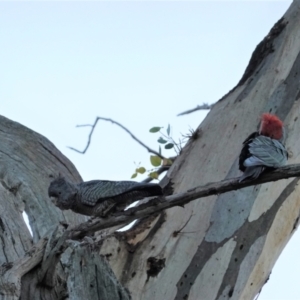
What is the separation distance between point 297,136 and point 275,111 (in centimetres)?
18

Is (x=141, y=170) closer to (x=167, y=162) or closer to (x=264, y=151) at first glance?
(x=167, y=162)

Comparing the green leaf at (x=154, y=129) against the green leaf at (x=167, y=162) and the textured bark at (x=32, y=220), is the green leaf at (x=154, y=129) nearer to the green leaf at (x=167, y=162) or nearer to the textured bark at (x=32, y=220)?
the green leaf at (x=167, y=162)

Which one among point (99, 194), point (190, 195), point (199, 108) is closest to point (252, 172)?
point (190, 195)

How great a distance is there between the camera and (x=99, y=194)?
2.94 metres

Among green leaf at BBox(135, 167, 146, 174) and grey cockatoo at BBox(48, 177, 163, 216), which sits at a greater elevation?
green leaf at BBox(135, 167, 146, 174)

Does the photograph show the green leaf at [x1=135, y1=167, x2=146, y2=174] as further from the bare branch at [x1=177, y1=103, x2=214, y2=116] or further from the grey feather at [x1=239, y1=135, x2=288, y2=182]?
the grey feather at [x1=239, y1=135, x2=288, y2=182]

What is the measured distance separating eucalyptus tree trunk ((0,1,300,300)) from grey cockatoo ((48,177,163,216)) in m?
0.11

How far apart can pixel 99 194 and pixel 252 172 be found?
61cm

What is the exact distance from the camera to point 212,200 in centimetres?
362

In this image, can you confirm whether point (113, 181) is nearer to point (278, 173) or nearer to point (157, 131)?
point (278, 173)

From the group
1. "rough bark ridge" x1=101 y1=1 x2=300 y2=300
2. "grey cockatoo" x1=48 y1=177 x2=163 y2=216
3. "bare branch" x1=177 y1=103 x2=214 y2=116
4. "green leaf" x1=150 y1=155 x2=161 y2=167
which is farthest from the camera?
"bare branch" x1=177 y1=103 x2=214 y2=116

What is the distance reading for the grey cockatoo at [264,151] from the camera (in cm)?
281

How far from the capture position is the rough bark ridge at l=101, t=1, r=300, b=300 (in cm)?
339

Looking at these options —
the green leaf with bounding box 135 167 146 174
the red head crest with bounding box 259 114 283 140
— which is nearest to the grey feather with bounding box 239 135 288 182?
the red head crest with bounding box 259 114 283 140
